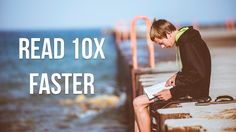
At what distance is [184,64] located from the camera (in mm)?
2521

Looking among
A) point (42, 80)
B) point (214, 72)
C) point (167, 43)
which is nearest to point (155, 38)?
point (167, 43)

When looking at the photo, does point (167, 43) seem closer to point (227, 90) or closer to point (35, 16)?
point (227, 90)

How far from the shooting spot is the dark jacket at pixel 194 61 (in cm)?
246

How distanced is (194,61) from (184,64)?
0.08m

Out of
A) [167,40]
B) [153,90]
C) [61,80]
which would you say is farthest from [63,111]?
[167,40]

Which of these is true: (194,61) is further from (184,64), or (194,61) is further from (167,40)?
(167,40)

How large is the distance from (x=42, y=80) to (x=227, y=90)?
4.84 feet

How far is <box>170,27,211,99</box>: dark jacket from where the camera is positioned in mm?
2463

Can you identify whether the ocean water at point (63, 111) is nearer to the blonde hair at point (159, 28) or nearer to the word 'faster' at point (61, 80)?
the word 'faster' at point (61, 80)

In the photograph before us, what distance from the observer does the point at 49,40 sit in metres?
3.60

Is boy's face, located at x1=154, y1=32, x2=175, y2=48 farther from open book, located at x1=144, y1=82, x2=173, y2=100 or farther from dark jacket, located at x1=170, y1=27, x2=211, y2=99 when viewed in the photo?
open book, located at x1=144, y1=82, x2=173, y2=100

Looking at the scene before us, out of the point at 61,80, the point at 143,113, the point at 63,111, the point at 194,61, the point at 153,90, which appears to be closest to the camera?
the point at 194,61

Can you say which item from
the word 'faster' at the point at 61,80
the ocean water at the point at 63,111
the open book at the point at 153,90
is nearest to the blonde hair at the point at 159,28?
the open book at the point at 153,90

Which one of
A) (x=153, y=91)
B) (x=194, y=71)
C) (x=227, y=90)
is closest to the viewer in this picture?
(x=194, y=71)
